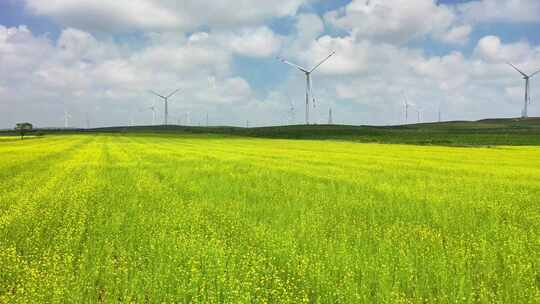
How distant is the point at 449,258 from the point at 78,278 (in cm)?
690

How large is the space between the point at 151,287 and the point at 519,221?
1096 centimetres

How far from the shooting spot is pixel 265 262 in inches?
326

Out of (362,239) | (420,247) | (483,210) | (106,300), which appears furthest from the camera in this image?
(483,210)

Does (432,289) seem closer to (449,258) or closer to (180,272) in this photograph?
(449,258)

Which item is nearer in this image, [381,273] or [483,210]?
[381,273]

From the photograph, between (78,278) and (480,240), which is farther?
(480,240)

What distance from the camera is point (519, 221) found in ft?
41.5

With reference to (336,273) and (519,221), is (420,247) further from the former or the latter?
(519,221)

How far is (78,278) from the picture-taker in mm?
7242

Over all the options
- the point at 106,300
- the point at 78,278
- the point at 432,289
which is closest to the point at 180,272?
the point at 106,300

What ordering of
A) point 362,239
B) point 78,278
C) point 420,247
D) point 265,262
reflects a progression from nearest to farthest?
1. point 78,278
2. point 265,262
3. point 420,247
4. point 362,239

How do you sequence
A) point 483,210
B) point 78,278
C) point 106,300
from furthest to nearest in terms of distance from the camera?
point 483,210, point 78,278, point 106,300

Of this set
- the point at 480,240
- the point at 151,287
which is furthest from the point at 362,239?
the point at 151,287

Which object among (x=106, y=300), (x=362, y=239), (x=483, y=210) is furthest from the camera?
(x=483, y=210)
